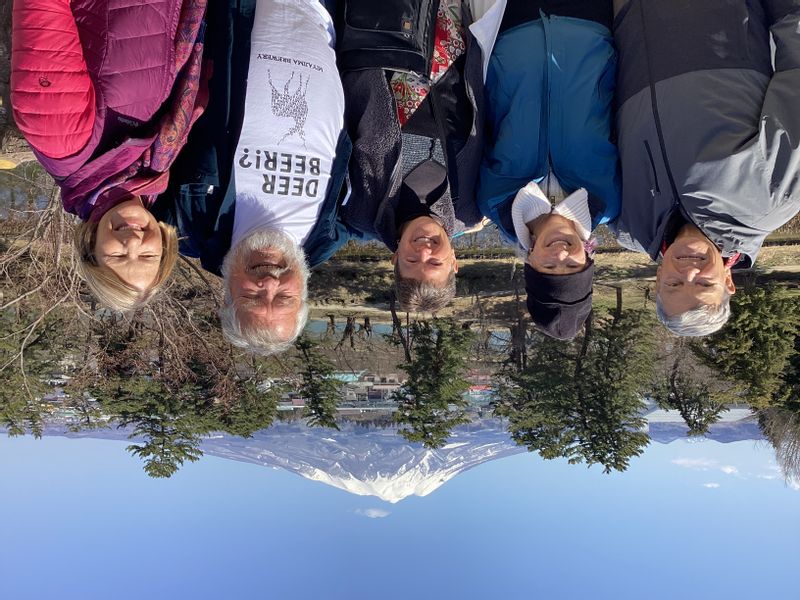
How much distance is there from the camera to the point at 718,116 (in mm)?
3727

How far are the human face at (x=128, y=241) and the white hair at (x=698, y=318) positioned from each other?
3.38m

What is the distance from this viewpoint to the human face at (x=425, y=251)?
4062 mm

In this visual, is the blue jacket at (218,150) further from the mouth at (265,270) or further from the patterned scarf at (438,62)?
the patterned scarf at (438,62)

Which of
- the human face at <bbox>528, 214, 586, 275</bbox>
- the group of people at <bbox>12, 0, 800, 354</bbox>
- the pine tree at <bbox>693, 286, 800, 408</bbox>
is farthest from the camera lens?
the pine tree at <bbox>693, 286, 800, 408</bbox>

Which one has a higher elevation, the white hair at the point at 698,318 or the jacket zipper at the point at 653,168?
the jacket zipper at the point at 653,168

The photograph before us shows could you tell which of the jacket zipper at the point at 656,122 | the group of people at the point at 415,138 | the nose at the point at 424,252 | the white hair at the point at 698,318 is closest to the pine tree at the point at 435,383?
the group of people at the point at 415,138

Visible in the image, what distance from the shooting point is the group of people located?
11.0ft

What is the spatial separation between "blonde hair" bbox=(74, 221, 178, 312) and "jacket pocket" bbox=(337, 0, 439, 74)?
162 centimetres

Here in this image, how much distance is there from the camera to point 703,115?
12.4 feet

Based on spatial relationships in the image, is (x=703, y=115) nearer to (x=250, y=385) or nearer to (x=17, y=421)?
(x=250, y=385)

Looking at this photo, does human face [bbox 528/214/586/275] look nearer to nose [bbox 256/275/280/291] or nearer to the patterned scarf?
the patterned scarf

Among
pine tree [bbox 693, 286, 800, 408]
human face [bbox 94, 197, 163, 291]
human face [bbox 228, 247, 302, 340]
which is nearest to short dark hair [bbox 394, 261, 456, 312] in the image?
human face [bbox 228, 247, 302, 340]

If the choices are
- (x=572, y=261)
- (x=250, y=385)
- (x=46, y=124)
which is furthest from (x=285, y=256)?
(x=250, y=385)

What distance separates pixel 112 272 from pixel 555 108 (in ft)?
10.5
